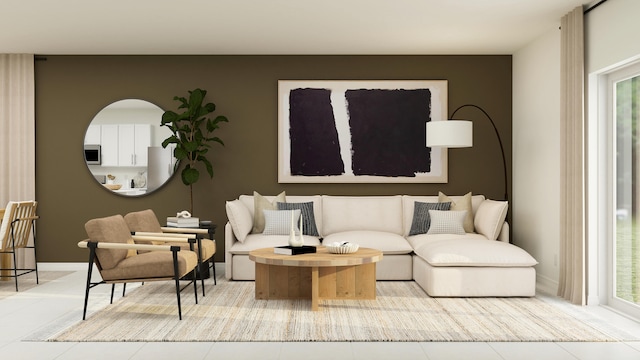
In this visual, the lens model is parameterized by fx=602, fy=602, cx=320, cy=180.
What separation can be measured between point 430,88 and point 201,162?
9.91ft

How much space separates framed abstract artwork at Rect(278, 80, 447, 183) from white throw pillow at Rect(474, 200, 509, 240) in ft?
3.09

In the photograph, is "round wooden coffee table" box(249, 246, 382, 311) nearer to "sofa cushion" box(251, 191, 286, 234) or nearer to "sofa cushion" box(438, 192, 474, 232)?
"sofa cushion" box(251, 191, 286, 234)

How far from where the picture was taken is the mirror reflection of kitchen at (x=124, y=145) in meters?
7.52

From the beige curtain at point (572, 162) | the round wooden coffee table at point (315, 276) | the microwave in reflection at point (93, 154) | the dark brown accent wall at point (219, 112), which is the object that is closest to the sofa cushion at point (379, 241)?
the round wooden coffee table at point (315, 276)

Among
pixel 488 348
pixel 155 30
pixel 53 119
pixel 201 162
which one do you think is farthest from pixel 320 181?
pixel 488 348

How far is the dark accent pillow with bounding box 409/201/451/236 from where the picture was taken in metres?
6.94

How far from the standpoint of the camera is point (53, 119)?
7.56m

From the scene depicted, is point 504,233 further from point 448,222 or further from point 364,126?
point 364,126

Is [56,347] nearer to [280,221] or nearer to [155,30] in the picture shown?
[280,221]

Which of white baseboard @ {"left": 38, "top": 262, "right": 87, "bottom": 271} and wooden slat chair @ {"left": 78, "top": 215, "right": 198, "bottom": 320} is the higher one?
wooden slat chair @ {"left": 78, "top": 215, "right": 198, "bottom": 320}

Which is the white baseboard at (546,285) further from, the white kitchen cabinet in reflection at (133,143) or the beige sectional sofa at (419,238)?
the white kitchen cabinet in reflection at (133,143)

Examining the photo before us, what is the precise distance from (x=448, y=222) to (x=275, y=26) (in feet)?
9.35

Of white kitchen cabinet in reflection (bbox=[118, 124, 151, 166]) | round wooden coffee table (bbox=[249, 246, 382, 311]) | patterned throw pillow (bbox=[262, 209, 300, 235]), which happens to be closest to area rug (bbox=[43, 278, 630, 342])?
round wooden coffee table (bbox=[249, 246, 382, 311])

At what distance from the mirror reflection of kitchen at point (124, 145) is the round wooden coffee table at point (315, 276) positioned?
2592mm
